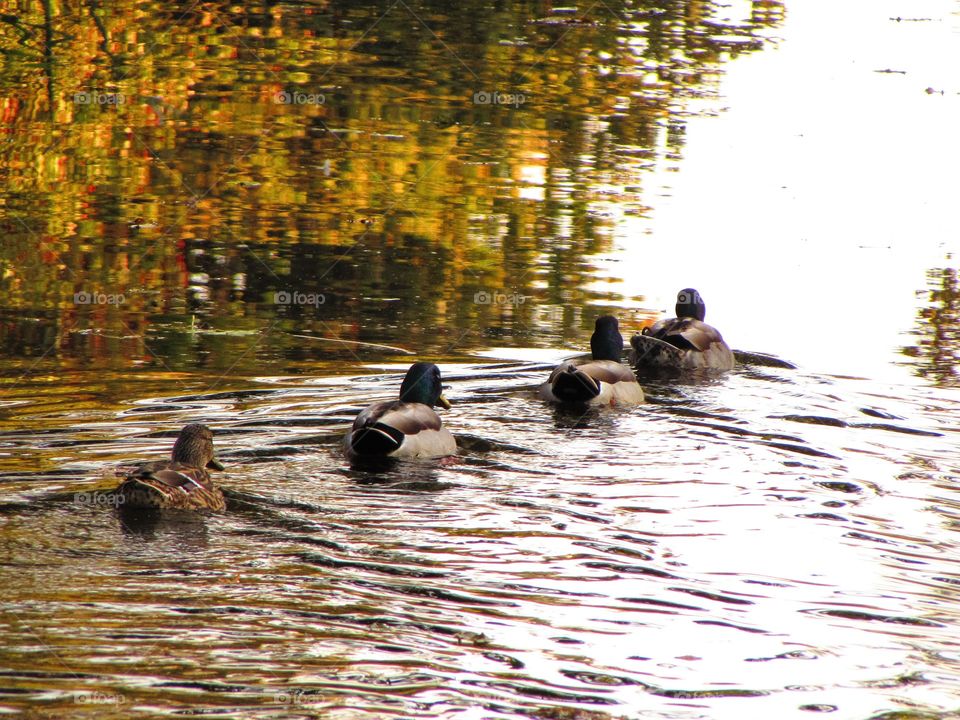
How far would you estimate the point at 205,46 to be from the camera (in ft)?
74.7

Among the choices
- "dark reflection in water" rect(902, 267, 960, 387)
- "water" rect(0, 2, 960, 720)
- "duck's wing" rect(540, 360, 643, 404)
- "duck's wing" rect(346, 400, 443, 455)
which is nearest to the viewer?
"water" rect(0, 2, 960, 720)

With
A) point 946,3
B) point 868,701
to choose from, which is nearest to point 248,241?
point 868,701

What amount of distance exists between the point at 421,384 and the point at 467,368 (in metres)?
1.63

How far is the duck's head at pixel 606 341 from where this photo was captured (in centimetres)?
1205

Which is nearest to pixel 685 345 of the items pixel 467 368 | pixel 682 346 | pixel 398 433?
pixel 682 346

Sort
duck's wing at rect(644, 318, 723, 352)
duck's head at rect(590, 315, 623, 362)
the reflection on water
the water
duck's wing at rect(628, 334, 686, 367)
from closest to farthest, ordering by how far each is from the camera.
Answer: the reflection on water < the water < duck's head at rect(590, 315, 623, 362) < duck's wing at rect(644, 318, 723, 352) < duck's wing at rect(628, 334, 686, 367)

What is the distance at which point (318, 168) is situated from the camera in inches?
698

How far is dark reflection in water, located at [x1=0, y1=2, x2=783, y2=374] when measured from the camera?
13.0 m

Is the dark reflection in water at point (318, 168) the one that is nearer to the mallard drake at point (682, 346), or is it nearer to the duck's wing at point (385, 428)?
the mallard drake at point (682, 346)

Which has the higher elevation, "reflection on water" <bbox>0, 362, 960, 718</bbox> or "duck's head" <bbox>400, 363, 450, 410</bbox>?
"duck's head" <bbox>400, 363, 450, 410</bbox>

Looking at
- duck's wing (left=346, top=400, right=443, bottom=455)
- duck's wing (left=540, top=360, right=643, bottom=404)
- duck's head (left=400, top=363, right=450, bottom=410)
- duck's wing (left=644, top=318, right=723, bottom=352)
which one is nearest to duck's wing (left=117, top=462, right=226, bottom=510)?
duck's wing (left=346, top=400, right=443, bottom=455)

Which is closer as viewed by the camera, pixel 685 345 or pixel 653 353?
pixel 685 345

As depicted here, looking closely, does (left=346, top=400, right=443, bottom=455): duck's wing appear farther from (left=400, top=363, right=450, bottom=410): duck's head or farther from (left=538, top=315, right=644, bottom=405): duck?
(left=538, top=315, right=644, bottom=405): duck

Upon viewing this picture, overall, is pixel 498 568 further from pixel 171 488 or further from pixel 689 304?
pixel 689 304
